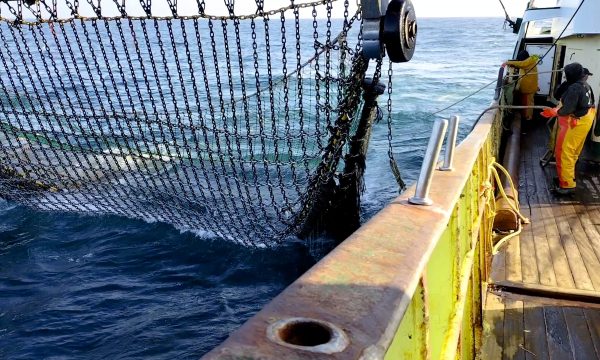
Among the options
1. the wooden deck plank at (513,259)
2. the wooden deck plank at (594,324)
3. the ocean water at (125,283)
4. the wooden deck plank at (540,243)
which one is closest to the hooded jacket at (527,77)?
the ocean water at (125,283)

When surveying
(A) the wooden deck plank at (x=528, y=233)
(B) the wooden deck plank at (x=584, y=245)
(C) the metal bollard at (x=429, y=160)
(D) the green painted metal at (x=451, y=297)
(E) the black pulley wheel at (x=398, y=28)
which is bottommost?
(B) the wooden deck plank at (x=584, y=245)

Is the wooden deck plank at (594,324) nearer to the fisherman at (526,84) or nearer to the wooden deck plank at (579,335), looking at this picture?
the wooden deck plank at (579,335)

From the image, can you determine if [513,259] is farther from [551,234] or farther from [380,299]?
[380,299]

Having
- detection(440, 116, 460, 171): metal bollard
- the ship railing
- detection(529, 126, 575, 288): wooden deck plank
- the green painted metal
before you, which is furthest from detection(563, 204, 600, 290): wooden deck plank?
the ship railing

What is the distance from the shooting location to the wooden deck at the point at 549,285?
3.31m

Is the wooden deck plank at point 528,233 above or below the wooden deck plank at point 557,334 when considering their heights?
above

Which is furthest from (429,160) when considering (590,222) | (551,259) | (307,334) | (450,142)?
(590,222)

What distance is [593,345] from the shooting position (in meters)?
3.26

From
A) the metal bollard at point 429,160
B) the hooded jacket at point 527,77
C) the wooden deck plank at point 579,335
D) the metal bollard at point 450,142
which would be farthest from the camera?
the hooded jacket at point 527,77

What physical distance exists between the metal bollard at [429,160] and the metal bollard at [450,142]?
49 cm

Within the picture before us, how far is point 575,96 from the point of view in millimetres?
5887

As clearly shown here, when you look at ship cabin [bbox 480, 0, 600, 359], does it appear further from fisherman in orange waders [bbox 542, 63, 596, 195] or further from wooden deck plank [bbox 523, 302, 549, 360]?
fisherman in orange waders [bbox 542, 63, 596, 195]

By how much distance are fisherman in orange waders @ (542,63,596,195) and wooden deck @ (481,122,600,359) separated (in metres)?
0.28

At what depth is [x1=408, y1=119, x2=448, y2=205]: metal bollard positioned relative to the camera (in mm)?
1797
